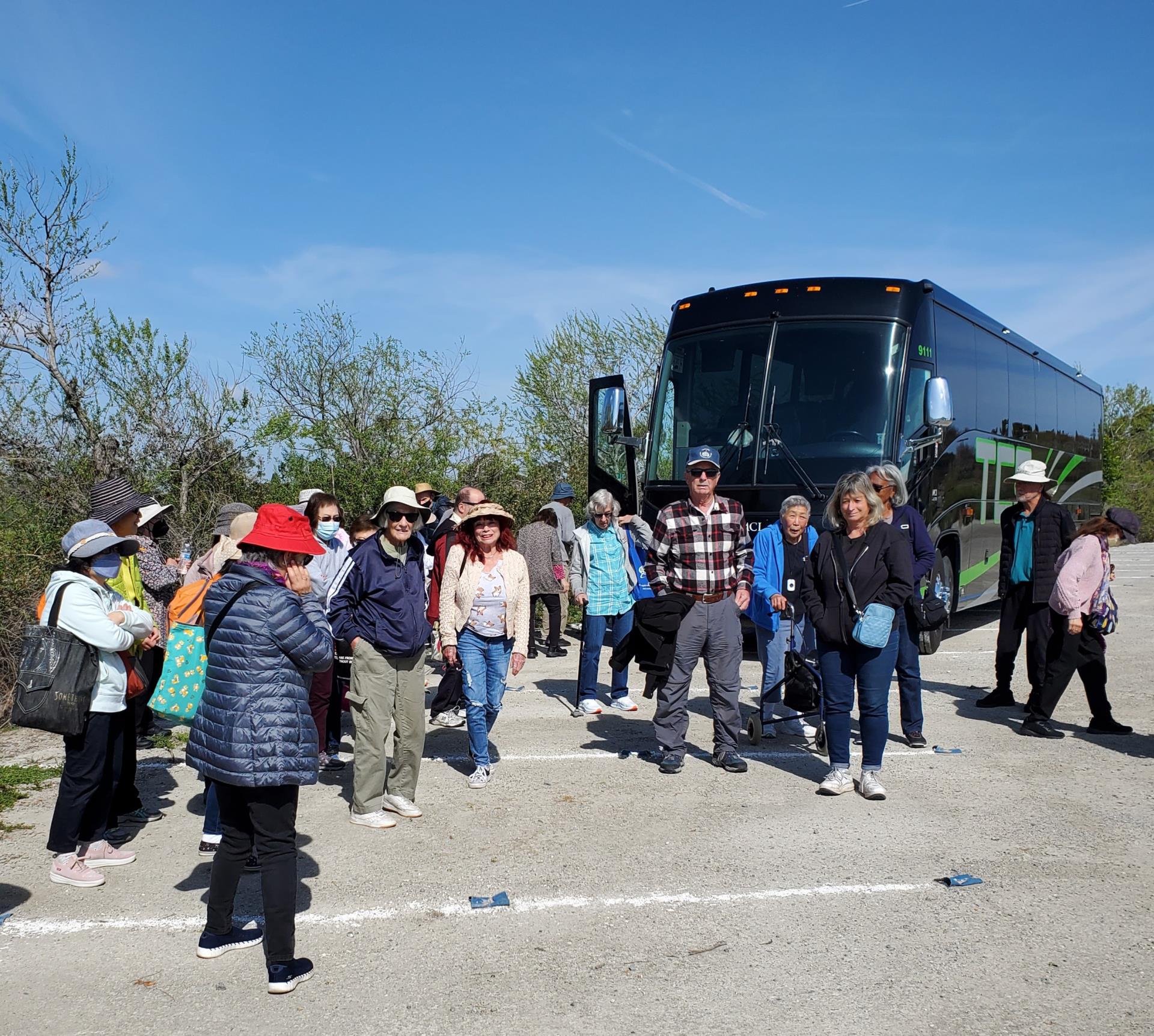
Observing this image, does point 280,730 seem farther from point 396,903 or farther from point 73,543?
point 73,543

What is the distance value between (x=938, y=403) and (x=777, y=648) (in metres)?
3.57

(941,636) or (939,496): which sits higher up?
(939,496)

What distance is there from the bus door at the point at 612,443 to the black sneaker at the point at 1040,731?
494 cm

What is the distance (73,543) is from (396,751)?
6.84ft

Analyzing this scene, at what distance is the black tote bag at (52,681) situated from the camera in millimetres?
4656

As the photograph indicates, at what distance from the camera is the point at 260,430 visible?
50.7ft

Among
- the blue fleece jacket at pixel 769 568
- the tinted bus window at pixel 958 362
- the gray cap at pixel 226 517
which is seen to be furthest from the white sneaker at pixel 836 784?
the tinted bus window at pixel 958 362

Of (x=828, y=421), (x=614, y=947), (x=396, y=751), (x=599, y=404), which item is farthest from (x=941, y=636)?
(x=614, y=947)

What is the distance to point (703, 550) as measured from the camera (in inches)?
267

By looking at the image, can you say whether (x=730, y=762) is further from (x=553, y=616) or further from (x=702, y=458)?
(x=553, y=616)

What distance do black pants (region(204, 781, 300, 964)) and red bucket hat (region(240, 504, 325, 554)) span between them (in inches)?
35.5

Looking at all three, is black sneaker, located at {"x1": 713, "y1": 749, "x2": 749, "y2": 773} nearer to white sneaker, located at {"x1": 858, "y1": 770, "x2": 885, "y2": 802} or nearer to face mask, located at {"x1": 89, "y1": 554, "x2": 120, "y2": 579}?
white sneaker, located at {"x1": 858, "y1": 770, "x2": 885, "y2": 802}

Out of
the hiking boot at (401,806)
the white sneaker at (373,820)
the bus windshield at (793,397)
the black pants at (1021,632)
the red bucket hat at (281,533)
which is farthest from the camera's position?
the bus windshield at (793,397)

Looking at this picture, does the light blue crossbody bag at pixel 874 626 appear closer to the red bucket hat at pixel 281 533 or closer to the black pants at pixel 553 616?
the red bucket hat at pixel 281 533
